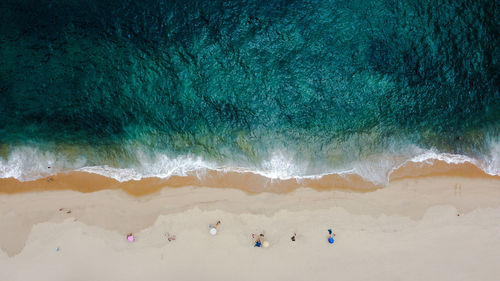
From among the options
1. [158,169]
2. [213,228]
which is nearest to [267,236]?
[213,228]

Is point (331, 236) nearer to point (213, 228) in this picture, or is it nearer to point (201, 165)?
point (213, 228)

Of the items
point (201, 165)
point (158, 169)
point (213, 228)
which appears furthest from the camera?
point (158, 169)

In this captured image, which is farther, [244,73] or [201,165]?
[244,73]

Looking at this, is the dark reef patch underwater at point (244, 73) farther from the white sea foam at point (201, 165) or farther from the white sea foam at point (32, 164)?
the white sea foam at point (201, 165)

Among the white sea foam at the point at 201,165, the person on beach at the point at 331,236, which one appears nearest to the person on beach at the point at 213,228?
the white sea foam at the point at 201,165

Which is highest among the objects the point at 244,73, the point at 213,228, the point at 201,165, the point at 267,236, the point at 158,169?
the point at 244,73

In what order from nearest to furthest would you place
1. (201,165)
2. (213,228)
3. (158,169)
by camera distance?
(213,228) < (201,165) < (158,169)

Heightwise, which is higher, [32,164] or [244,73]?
[244,73]
